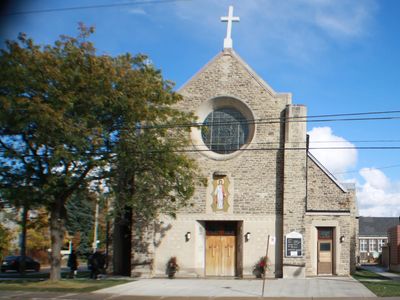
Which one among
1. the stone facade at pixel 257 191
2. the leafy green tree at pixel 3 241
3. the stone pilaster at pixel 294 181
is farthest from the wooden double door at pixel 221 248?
the leafy green tree at pixel 3 241

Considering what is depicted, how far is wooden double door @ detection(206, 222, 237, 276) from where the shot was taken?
29.3 meters

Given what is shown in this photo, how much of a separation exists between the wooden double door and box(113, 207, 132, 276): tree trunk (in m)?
5.10

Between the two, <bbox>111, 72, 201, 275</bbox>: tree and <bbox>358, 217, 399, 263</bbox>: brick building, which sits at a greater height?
<bbox>111, 72, 201, 275</bbox>: tree

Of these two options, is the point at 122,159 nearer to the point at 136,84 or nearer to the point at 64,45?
the point at 136,84

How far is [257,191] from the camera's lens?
2888 cm

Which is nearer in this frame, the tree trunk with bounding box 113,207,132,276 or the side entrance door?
the side entrance door

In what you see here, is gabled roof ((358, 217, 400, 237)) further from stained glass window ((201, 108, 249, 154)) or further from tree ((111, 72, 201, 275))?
tree ((111, 72, 201, 275))

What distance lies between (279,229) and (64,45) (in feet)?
47.5

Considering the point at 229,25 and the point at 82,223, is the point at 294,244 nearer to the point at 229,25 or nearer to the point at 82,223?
the point at 229,25

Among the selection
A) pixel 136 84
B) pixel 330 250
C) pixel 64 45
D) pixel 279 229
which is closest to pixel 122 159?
pixel 136 84

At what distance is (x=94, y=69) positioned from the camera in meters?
21.5

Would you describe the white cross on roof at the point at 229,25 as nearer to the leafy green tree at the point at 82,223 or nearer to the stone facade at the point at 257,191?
the stone facade at the point at 257,191

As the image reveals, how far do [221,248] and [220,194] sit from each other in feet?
9.99

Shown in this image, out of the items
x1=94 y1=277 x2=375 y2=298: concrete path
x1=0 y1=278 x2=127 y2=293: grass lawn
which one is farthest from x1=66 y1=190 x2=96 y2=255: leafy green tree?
x1=0 y1=278 x2=127 y2=293: grass lawn
